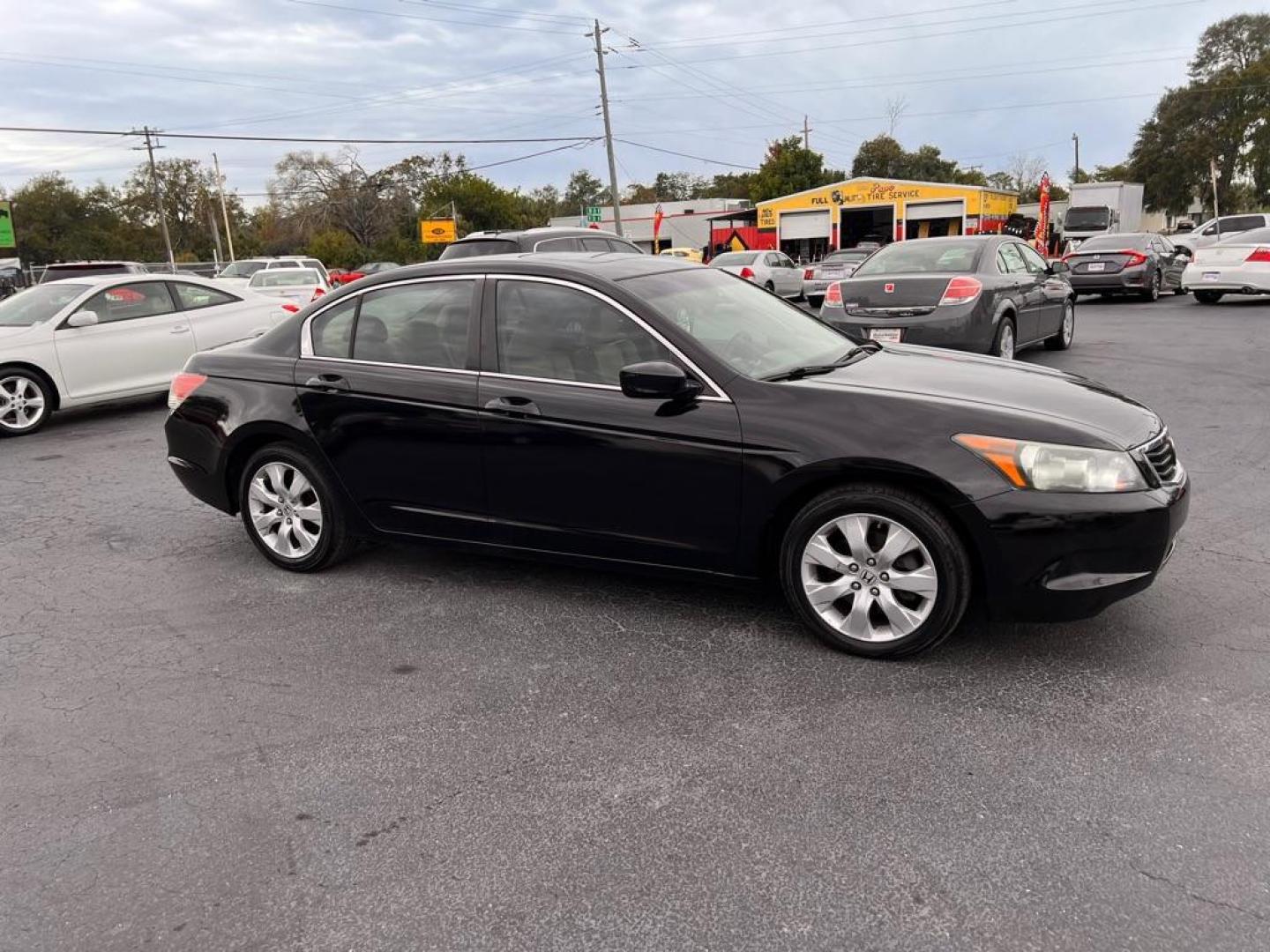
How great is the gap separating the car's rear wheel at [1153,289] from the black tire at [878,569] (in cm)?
1825

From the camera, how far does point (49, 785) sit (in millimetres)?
3156

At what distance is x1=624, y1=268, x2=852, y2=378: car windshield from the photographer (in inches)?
164

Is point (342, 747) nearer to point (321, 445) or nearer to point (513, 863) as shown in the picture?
point (513, 863)

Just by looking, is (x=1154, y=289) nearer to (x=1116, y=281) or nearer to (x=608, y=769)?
(x=1116, y=281)

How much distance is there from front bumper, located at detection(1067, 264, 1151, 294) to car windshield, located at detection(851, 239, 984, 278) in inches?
393

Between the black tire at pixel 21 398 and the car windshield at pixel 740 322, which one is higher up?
the car windshield at pixel 740 322

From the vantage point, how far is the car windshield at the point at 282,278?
19844 millimetres

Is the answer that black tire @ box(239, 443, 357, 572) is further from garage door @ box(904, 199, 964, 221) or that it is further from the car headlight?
garage door @ box(904, 199, 964, 221)

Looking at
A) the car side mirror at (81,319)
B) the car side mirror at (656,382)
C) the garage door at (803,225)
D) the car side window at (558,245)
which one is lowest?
the car side mirror at (656,382)

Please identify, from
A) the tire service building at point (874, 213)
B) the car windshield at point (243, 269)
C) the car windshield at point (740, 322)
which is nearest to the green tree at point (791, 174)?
the tire service building at point (874, 213)

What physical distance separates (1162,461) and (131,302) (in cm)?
997

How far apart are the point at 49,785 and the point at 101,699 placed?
0.63m

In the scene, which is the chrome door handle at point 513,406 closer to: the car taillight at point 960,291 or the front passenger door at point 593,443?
the front passenger door at point 593,443

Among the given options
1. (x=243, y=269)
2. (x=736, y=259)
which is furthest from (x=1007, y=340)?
(x=243, y=269)
